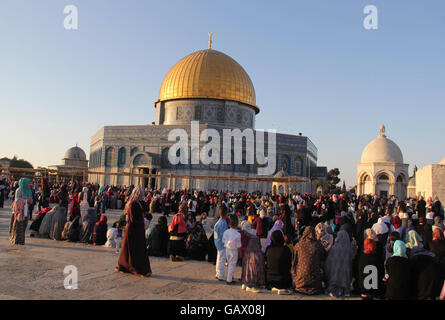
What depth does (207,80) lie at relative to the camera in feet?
115

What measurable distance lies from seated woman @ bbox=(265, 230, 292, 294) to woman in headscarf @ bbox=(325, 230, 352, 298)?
1.97 feet

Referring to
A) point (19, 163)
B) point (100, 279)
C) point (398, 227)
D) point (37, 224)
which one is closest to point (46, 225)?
point (37, 224)

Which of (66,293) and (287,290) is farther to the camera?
(287,290)

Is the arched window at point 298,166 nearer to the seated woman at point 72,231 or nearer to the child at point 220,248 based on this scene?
the seated woman at point 72,231

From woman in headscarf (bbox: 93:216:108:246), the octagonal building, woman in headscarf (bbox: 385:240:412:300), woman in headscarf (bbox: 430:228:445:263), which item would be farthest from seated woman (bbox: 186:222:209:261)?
the octagonal building

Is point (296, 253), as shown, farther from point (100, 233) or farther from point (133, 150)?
point (133, 150)

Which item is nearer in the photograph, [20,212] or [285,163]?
[20,212]

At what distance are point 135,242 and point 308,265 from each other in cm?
272

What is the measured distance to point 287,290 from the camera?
5.42m
